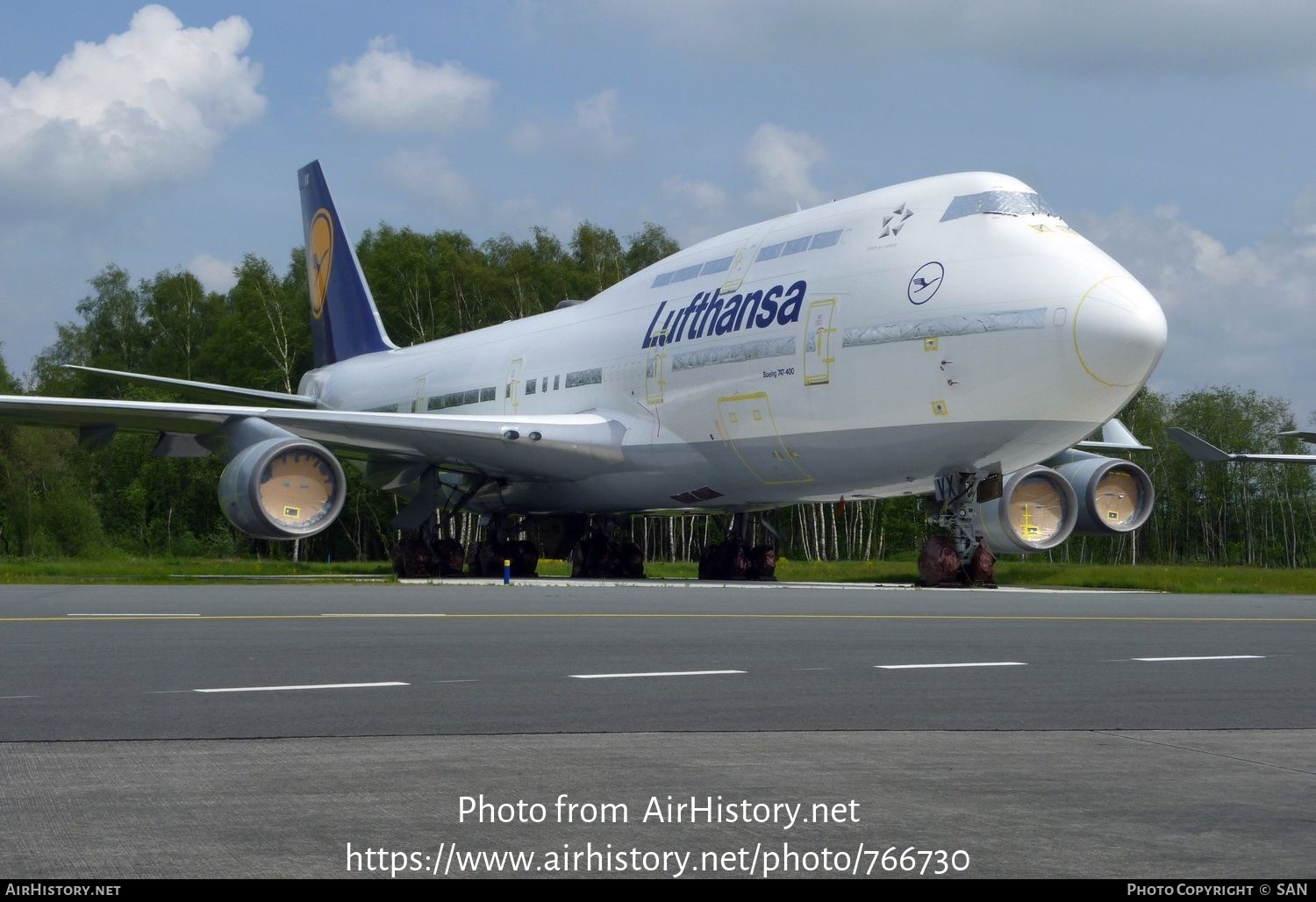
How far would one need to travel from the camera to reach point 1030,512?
22234mm

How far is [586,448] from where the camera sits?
23938mm

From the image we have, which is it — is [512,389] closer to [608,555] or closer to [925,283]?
[608,555]

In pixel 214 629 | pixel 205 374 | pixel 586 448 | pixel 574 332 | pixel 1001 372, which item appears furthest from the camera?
pixel 205 374

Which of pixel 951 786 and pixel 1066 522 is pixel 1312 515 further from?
pixel 951 786

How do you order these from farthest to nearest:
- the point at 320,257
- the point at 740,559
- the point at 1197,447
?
the point at 320,257, the point at 1197,447, the point at 740,559

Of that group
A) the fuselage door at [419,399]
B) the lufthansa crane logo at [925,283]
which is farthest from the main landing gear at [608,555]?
the lufthansa crane logo at [925,283]

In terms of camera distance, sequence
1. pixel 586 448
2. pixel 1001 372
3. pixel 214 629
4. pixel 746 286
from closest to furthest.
Answer: pixel 214 629 < pixel 1001 372 < pixel 746 286 < pixel 586 448

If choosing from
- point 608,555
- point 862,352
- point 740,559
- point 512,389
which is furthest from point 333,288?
point 862,352

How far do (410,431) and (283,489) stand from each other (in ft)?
9.59

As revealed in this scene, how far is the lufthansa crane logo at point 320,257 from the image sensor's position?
1399 inches

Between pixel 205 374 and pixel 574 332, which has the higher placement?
pixel 205 374

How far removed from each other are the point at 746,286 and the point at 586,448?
394 centimetres
